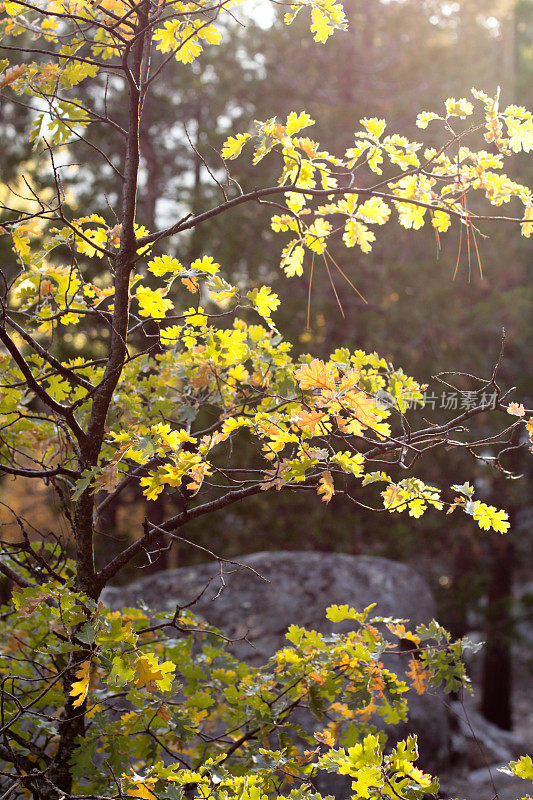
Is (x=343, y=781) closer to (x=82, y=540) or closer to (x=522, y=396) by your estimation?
(x=82, y=540)

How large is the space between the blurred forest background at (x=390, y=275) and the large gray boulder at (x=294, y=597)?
141 cm

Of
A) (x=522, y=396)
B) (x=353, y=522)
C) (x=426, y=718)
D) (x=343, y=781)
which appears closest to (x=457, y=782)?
(x=426, y=718)

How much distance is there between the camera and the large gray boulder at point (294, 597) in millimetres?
5887

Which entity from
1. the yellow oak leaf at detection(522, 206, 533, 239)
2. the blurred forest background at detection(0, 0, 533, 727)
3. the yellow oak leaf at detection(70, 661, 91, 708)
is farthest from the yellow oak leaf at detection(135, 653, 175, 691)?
the blurred forest background at detection(0, 0, 533, 727)

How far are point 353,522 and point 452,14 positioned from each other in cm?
663

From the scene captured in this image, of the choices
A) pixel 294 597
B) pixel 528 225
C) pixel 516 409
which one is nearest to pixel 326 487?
pixel 516 409

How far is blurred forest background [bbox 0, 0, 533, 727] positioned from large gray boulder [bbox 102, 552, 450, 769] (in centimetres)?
141

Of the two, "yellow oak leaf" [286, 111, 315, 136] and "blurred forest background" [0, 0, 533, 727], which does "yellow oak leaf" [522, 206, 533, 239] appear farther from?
"blurred forest background" [0, 0, 533, 727]

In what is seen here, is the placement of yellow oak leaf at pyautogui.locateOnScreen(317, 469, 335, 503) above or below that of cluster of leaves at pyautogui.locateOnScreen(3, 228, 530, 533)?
below

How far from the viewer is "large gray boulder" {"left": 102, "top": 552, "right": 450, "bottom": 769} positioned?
232 inches

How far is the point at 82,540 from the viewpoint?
2402 mm

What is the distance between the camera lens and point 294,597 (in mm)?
6102

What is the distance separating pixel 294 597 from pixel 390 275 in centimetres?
412

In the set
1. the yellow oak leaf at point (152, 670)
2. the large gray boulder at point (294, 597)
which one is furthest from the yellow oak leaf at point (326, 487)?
the large gray boulder at point (294, 597)
